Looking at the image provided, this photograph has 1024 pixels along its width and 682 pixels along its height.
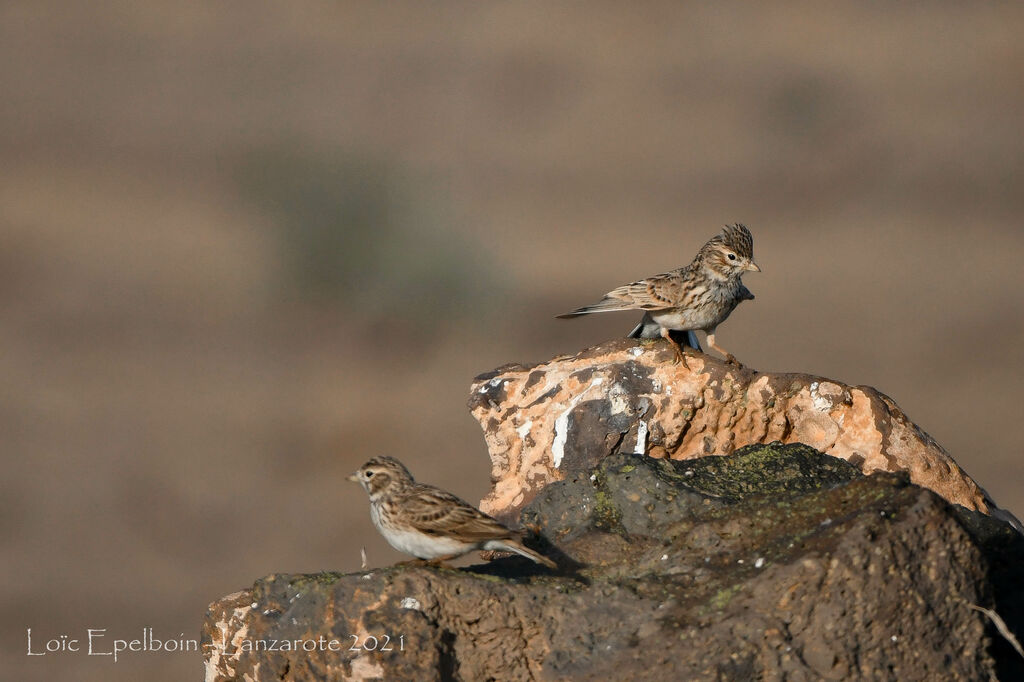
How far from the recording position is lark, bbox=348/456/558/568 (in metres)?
5.85

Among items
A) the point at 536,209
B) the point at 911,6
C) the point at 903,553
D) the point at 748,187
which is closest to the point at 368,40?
the point at 536,209

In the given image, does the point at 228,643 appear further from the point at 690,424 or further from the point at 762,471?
the point at 690,424

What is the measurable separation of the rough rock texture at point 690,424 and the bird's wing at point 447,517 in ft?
Result: 3.23

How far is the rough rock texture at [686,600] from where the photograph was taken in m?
4.75

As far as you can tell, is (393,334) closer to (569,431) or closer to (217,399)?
(217,399)

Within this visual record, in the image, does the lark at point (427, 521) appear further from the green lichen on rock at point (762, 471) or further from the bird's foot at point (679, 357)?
the bird's foot at point (679, 357)

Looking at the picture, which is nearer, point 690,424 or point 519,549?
point 519,549

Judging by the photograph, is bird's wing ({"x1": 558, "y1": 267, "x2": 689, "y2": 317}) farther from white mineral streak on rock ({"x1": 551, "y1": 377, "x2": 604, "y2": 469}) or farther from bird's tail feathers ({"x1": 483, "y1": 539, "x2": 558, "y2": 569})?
bird's tail feathers ({"x1": 483, "y1": 539, "x2": 558, "y2": 569})

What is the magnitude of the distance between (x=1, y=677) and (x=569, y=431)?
7.77 meters

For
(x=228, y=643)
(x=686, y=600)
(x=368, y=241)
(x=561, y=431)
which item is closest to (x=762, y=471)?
(x=561, y=431)

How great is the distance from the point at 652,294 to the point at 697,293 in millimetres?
279

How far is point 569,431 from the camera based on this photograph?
7309mm

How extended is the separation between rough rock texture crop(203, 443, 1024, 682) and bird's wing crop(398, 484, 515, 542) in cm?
18

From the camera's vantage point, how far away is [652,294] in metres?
8.95
